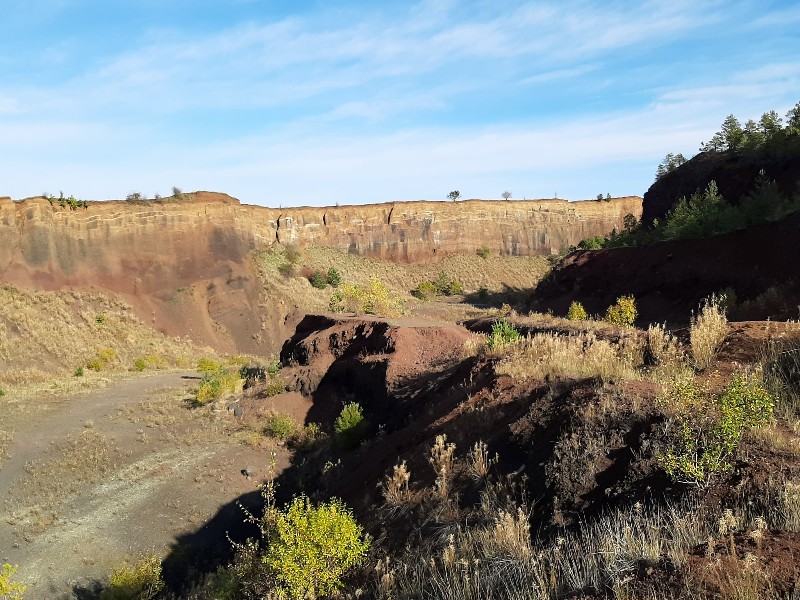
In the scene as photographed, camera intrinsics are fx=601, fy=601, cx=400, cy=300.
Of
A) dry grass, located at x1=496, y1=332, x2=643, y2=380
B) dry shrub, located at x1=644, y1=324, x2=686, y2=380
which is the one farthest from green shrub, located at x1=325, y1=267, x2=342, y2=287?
dry shrub, located at x1=644, y1=324, x2=686, y2=380

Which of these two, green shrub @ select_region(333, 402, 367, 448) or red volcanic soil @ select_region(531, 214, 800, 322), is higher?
red volcanic soil @ select_region(531, 214, 800, 322)

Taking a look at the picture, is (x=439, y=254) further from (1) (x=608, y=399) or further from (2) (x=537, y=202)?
(1) (x=608, y=399)

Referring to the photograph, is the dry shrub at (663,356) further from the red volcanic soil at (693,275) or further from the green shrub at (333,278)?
the green shrub at (333,278)

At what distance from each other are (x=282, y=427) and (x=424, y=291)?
38.3 m

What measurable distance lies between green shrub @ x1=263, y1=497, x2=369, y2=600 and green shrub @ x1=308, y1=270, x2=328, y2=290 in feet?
140

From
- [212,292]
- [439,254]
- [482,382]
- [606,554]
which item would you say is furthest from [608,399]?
[439,254]

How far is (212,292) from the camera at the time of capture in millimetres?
40219

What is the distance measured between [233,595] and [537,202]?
61.8m

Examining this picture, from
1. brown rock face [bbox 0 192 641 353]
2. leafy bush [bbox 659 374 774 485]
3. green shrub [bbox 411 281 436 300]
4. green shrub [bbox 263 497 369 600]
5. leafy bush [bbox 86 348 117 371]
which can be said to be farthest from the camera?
green shrub [bbox 411 281 436 300]

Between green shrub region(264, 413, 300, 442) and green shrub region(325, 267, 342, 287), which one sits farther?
green shrub region(325, 267, 342, 287)

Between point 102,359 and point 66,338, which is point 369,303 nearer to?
point 102,359

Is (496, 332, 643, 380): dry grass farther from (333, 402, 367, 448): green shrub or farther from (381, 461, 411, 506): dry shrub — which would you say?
(333, 402, 367, 448): green shrub

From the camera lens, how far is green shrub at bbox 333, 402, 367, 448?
14.2 m

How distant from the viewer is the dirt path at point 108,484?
1145cm
